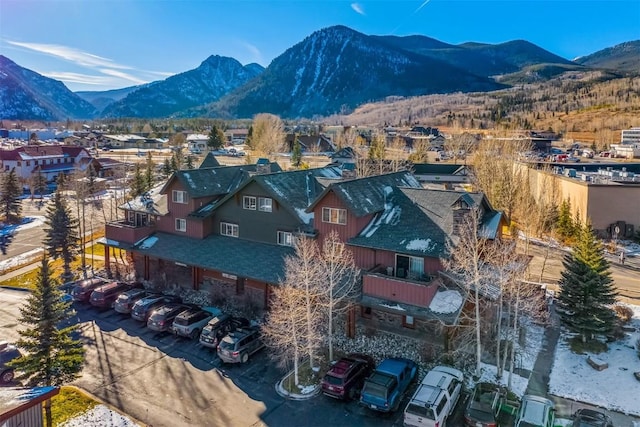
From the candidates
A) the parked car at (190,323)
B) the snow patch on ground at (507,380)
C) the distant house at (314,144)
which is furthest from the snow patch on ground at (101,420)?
the distant house at (314,144)

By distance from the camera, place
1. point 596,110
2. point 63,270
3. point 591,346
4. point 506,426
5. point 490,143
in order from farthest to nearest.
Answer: point 596,110
point 490,143
point 63,270
point 591,346
point 506,426

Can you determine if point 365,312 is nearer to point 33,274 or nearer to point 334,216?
point 334,216

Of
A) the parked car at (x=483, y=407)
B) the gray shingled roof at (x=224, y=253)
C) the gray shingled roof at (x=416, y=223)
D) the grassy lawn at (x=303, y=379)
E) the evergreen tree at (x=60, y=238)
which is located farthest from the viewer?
the evergreen tree at (x=60, y=238)

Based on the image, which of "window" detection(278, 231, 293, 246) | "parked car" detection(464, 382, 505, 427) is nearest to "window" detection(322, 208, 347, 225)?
"window" detection(278, 231, 293, 246)

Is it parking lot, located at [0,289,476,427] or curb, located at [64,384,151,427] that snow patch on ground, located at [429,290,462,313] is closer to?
parking lot, located at [0,289,476,427]

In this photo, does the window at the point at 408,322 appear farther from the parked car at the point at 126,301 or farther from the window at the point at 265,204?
the parked car at the point at 126,301

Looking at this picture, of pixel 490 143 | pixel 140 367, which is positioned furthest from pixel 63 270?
pixel 490 143

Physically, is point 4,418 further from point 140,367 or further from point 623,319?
point 623,319
